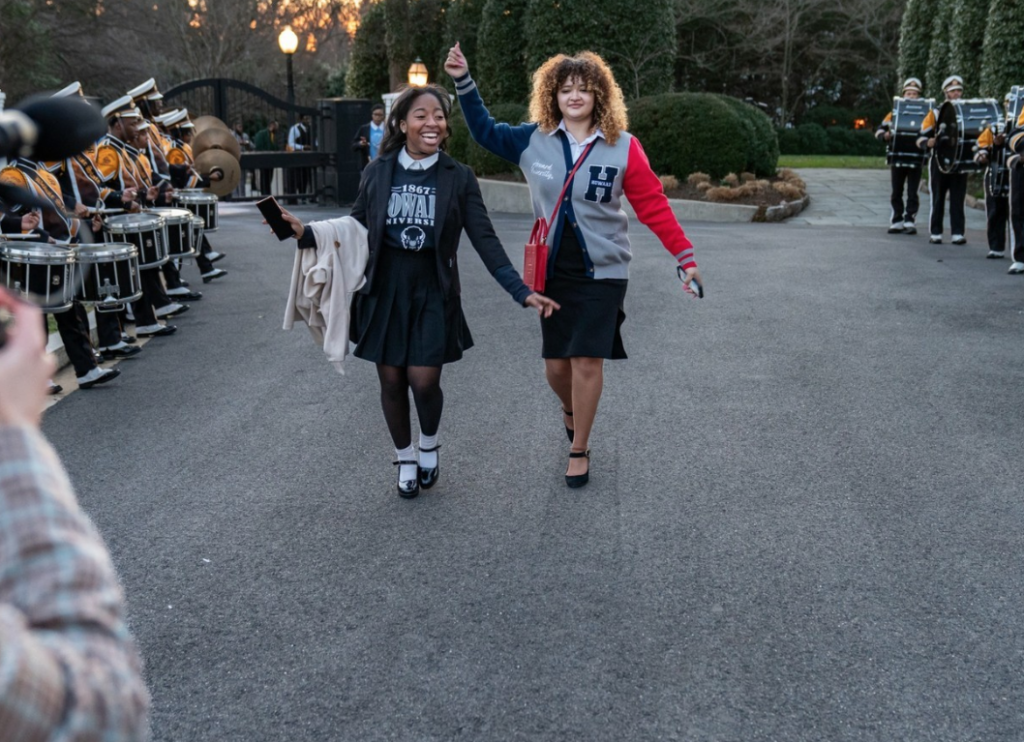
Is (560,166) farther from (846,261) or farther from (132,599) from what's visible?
(846,261)

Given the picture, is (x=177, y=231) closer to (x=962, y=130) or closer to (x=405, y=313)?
(x=405, y=313)

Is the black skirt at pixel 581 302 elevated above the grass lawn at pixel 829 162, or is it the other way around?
the black skirt at pixel 581 302

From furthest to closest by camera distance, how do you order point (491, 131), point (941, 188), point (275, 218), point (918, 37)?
point (918, 37) < point (941, 188) < point (491, 131) < point (275, 218)

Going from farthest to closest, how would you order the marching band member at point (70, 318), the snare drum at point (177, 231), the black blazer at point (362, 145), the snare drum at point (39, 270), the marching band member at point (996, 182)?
the black blazer at point (362, 145) → the marching band member at point (996, 182) → the snare drum at point (177, 231) → the marching band member at point (70, 318) → the snare drum at point (39, 270)

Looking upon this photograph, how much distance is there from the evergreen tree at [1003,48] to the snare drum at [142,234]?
1386cm

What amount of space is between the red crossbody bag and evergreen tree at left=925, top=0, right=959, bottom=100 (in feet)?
66.8

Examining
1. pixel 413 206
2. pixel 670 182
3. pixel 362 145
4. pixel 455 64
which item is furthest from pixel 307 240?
pixel 362 145

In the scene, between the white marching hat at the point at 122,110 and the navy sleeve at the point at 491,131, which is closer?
the navy sleeve at the point at 491,131

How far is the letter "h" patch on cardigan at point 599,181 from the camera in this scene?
5.59 m

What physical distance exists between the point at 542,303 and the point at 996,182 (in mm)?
10006

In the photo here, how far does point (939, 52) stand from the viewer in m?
24.3

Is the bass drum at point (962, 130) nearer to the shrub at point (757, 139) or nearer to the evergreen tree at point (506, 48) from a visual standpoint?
the shrub at point (757, 139)

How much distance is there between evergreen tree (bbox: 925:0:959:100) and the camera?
78.2ft

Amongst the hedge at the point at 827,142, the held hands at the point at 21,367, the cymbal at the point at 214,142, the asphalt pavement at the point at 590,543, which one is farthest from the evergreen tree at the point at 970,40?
the held hands at the point at 21,367
